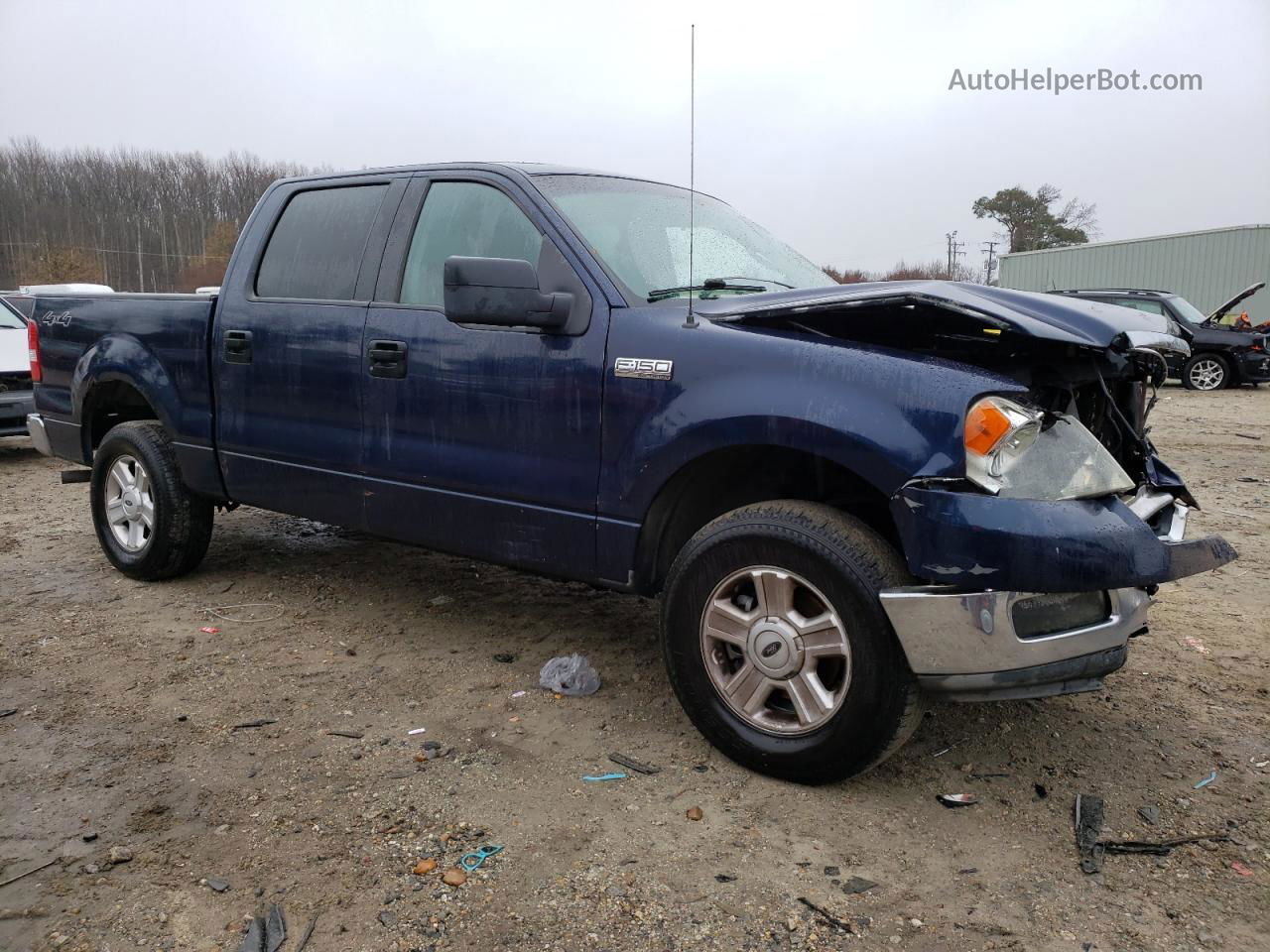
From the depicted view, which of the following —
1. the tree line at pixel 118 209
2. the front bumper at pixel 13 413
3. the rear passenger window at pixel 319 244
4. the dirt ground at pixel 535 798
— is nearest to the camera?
the dirt ground at pixel 535 798

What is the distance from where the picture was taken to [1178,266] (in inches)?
1140

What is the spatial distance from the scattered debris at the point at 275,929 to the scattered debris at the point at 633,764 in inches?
44.4

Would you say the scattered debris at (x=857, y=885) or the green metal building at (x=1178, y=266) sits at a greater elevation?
the green metal building at (x=1178, y=266)

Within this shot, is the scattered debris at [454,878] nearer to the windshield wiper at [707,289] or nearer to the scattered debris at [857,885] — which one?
the scattered debris at [857,885]

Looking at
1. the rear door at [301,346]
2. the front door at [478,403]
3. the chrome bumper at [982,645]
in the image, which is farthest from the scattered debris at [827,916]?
the rear door at [301,346]

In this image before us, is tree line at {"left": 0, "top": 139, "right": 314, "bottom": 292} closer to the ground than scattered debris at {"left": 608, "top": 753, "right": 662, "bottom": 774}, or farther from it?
farther from it

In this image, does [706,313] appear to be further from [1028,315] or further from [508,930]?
[508,930]

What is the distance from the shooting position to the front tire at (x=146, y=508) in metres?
4.83

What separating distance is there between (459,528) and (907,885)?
200 centimetres

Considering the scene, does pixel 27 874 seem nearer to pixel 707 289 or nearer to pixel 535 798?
pixel 535 798

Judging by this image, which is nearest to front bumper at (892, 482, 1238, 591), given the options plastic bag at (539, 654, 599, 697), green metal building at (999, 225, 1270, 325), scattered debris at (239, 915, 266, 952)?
plastic bag at (539, 654, 599, 697)

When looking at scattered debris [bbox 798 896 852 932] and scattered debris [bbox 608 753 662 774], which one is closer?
scattered debris [bbox 798 896 852 932]

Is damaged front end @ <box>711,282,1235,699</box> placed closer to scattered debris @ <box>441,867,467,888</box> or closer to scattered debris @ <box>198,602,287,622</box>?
→ scattered debris @ <box>441,867,467,888</box>

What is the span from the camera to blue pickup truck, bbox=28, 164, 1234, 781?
8.71 ft
